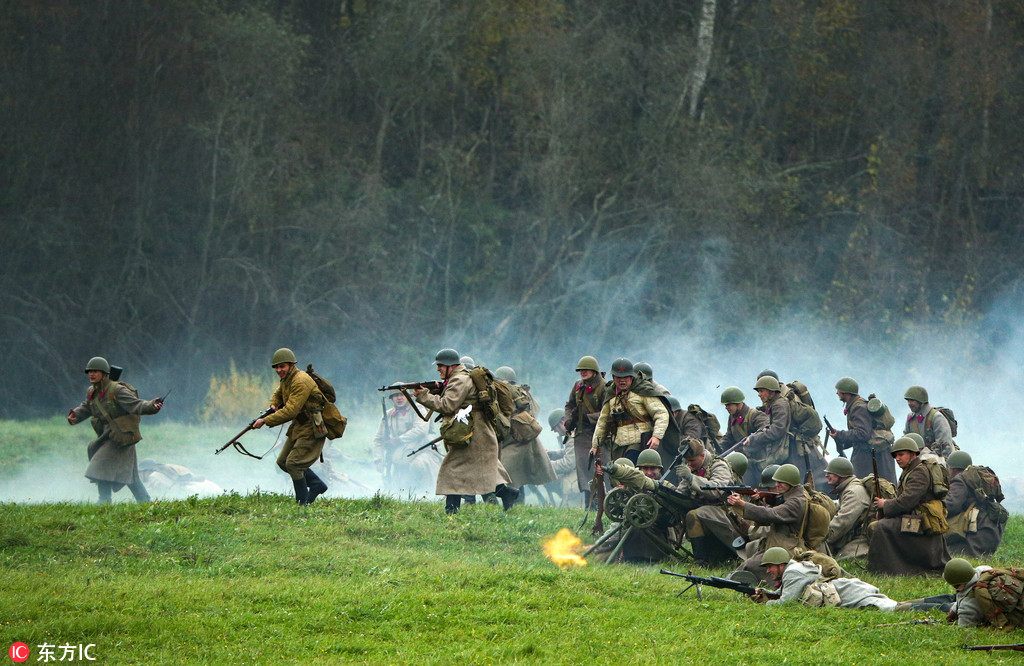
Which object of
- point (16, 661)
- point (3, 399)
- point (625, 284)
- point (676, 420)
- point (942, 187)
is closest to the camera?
point (16, 661)

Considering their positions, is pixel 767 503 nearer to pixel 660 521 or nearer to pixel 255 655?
pixel 660 521

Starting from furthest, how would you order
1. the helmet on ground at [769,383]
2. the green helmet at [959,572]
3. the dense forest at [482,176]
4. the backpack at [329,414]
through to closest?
the dense forest at [482,176]
the helmet on ground at [769,383]
the backpack at [329,414]
the green helmet at [959,572]

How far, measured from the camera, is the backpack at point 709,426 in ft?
54.7

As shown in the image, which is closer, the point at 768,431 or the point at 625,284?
the point at 768,431

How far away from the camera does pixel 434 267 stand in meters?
37.5

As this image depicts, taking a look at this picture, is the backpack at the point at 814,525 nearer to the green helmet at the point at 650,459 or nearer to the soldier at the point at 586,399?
the green helmet at the point at 650,459

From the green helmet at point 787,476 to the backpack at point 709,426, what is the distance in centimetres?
345

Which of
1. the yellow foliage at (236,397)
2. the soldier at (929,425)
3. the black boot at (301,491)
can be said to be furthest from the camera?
the yellow foliage at (236,397)

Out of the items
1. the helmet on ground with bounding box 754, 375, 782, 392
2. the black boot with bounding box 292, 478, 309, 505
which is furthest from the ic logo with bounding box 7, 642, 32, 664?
the helmet on ground with bounding box 754, 375, 782, 392

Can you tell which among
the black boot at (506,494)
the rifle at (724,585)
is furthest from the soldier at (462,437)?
the rifle at (724,585)

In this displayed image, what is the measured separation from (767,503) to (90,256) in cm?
2426

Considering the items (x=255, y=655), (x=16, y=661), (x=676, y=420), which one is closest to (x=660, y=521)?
(x=676, y=420)

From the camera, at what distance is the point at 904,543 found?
1320cm

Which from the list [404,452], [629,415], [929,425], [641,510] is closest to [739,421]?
[929,425]
